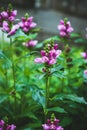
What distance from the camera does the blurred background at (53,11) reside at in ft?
20.7

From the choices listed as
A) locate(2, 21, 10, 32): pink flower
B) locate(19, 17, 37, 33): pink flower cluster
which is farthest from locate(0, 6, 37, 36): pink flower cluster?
locate(19, 17, 37, 33): pink flower cluster

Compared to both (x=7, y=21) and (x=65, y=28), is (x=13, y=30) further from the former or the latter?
(x=65, y=28)

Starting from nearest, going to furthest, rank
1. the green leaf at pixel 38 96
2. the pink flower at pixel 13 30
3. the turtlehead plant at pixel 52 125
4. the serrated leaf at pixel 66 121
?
the turtlehead plant at pixel 52 125, the green leaf at pixel 38 96, the pink flower at pixel 13 30, the serrated leaf at pixel 66 121

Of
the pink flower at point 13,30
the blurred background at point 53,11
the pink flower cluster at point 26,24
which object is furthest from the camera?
the blurred background at point 53,11

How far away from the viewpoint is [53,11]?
24.0 feet

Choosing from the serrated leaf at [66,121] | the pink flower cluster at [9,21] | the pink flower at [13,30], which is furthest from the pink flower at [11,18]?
the serrated leaf at [66,121]

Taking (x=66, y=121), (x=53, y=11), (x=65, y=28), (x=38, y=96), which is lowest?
(x=66, y=121)

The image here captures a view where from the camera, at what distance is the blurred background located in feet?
20.7

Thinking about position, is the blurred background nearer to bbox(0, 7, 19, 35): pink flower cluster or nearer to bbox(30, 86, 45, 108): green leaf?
bbox(0, 7, 19, 35): pink flower cluster

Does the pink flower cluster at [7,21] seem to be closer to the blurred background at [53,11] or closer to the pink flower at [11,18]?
the pink flower at [11,18]

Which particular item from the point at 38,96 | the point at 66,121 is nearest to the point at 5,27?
the point at 38,96

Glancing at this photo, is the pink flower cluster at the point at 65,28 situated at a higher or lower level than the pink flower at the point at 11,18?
lower

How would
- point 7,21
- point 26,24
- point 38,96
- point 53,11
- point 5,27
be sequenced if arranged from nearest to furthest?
point 38,96 → point 5,27 → point 7,21 → point 26,24 → point 53,11

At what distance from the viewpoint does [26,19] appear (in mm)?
2719
